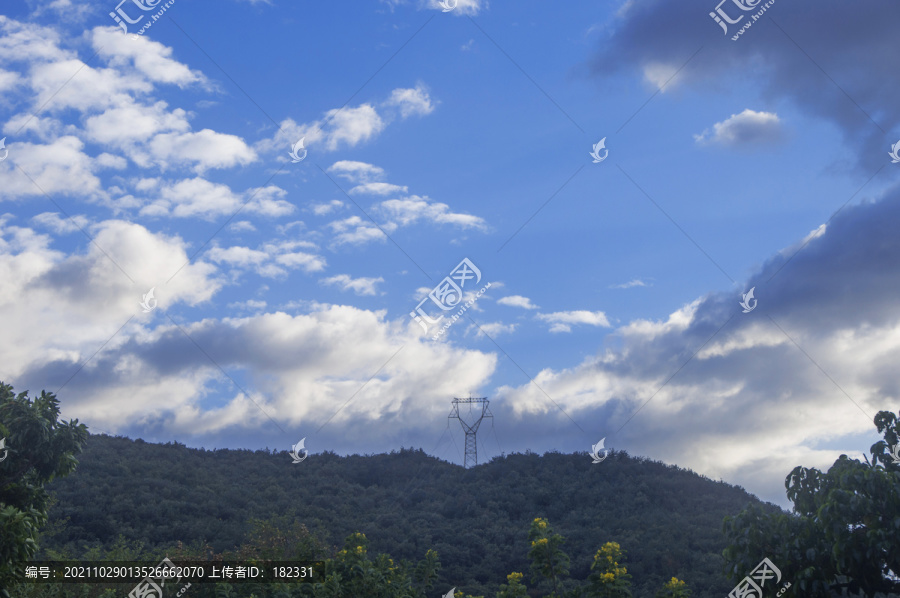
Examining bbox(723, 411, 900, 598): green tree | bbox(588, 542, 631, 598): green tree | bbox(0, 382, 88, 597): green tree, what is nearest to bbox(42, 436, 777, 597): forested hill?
bbox(0, 382, 88, 597): green tree

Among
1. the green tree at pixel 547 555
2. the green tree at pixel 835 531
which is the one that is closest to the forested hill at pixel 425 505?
the green tree at pixel 547 555

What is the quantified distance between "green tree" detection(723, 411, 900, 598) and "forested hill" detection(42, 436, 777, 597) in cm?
1460

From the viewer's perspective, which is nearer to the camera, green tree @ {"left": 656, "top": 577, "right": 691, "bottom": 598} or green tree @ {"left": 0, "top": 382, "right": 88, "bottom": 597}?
green tree @ {"left": 656, "top": 577, "right": 691, "bottom": 598}

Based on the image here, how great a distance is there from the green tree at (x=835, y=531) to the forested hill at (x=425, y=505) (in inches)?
575

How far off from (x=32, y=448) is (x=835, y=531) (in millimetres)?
14908

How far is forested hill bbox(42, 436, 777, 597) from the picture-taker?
33375mm

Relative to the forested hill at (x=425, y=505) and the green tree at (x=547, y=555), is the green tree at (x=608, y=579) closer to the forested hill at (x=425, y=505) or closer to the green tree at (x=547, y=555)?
the green tree at (x=547, y=555)

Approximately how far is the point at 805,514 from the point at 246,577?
1343 cm

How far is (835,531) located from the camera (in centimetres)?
1127

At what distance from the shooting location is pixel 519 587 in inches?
561

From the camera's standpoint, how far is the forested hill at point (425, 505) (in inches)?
1314

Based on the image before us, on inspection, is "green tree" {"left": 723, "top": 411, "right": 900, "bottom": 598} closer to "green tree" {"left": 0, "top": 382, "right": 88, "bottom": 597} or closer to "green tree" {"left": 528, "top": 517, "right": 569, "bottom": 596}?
"green tree" {"left": 528, "top": 517, "right": 569, "bottom": 596}

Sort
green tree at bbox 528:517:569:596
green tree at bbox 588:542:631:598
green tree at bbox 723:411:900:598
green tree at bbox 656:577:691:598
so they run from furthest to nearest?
1. green tree at bbox 528:517:569:596
2. green tree at bbox 588:542:631:598
3. green tree at bbox 656:577:691:598
4. green tree at bbox 723:411:900:598

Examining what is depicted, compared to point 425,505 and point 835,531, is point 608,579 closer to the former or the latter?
point 835,531
